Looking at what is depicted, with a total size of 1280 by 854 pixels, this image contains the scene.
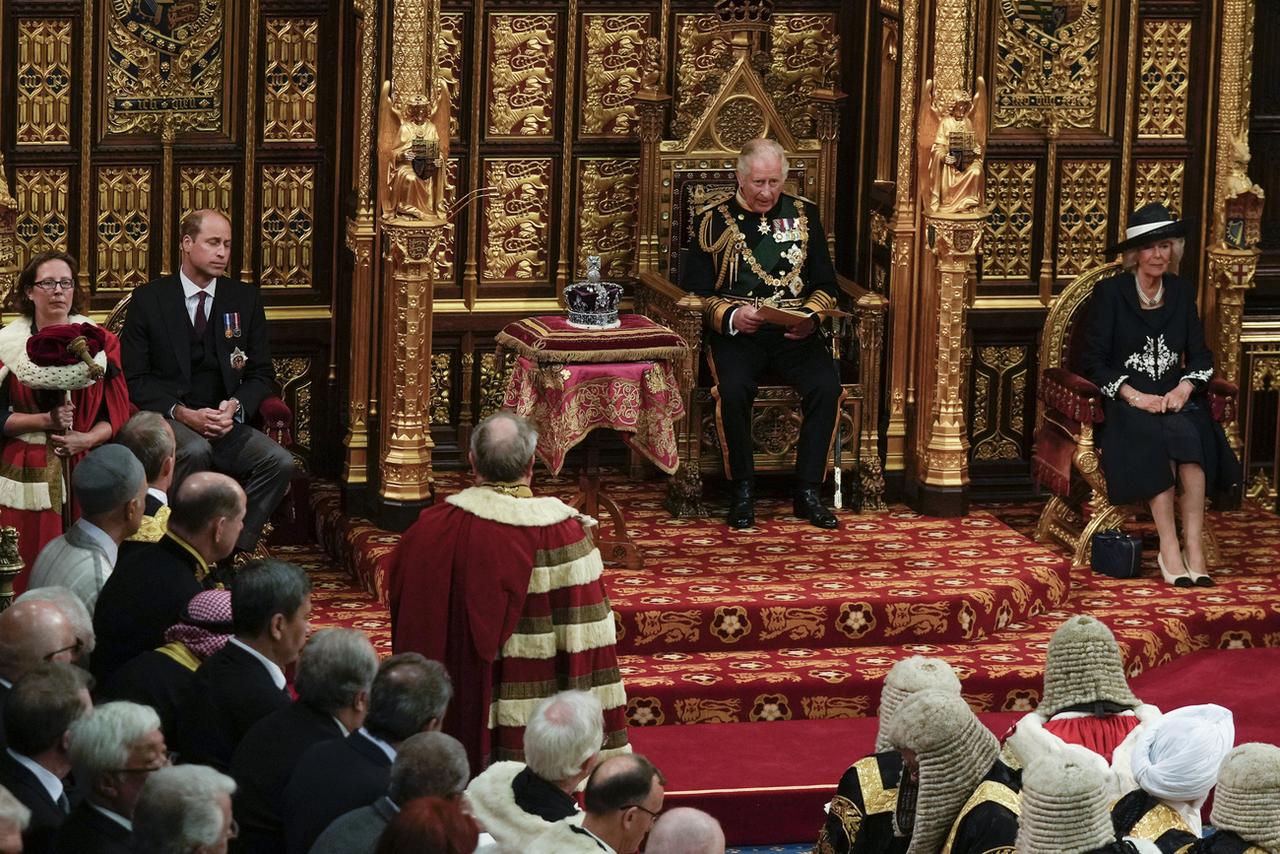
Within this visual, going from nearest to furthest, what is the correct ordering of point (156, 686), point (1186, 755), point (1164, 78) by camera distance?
1. point (1186, 755)
2. point (156, 686)
3. point (1164, 78)

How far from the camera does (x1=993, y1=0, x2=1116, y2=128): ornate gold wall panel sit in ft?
40.4

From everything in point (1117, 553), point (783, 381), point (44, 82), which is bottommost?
point (1117, 553)

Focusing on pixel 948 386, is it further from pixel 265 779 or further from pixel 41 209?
pixel 265 779

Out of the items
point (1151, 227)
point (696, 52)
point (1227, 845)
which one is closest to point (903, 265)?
point (1151, 227)

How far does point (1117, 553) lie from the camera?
11242 millimetres

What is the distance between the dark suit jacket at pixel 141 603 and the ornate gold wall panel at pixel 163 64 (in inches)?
189

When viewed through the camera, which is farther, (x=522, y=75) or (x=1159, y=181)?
(x=1159, y=181)

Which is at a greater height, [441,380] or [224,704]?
[441,380]

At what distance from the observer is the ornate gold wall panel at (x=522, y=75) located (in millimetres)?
11930

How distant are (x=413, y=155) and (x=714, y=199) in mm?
1863

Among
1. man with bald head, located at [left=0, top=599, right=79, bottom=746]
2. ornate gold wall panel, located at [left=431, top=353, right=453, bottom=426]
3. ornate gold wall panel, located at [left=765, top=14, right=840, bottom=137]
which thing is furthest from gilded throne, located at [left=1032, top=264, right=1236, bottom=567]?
man with bald head, located at [left=0, top=599, right=79, bottom=746]

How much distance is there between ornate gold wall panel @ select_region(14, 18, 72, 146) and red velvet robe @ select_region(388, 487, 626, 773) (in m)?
4.10

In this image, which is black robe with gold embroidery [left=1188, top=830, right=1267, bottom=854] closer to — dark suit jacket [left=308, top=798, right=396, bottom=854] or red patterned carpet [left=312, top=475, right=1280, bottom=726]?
dark suit jacket [left=308, top=798, right=396, bottom=854]

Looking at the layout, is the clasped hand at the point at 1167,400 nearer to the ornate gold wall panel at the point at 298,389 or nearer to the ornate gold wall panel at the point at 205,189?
the ornate gold wall panel at the point at 298,389
